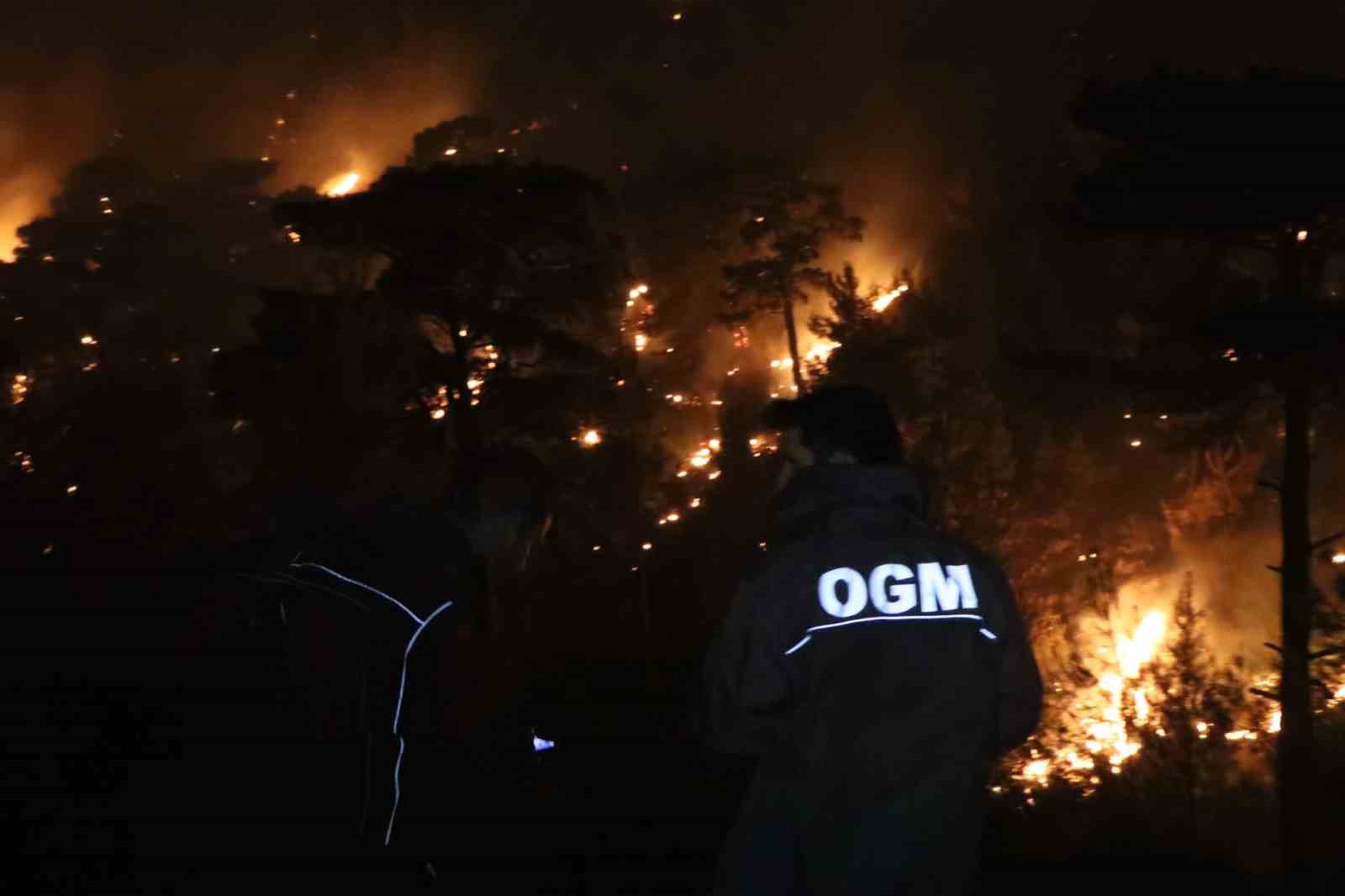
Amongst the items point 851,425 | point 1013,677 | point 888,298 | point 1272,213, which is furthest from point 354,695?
point 888,298

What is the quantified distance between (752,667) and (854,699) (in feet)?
0.77

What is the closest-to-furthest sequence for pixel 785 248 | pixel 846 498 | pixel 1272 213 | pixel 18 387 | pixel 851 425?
pixel 846 498 → pixel 851 425 → pixel 1272 213 → pixel 785 248 → pixel 18 387

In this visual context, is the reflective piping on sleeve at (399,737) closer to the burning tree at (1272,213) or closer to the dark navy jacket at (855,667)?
the dark navy jacket at (855,667)

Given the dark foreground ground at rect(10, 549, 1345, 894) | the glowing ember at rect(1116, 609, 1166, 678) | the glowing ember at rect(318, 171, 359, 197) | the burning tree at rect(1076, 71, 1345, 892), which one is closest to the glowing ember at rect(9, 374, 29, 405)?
the burning tree at rect(1076, 71, 1345, 892)

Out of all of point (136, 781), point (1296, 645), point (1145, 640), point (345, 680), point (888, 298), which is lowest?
point (136, 781)

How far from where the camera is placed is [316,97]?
82625mm

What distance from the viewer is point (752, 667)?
2.17 meters

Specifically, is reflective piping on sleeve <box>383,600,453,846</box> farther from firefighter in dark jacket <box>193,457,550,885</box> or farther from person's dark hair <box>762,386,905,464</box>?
person's dark hair <box>762,386,905,464</box>

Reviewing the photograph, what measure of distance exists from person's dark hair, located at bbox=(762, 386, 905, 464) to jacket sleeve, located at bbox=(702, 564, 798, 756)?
378 mm

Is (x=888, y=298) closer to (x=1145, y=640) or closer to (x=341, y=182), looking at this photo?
(x=1145, y=640)

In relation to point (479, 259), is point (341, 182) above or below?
above

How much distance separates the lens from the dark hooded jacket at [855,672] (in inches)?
86.0

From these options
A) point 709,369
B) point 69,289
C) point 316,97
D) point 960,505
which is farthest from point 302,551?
point 316,97

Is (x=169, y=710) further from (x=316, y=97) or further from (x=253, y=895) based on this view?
(x=316, y=97)
